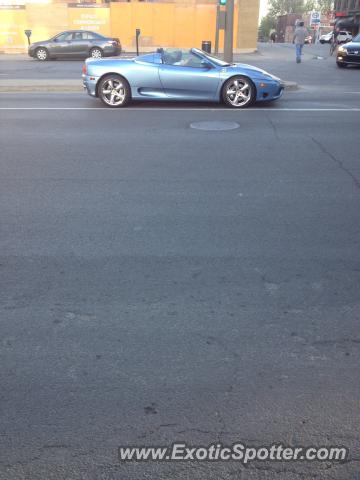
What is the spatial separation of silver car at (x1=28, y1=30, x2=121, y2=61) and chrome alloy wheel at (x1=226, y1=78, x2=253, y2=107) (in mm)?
16741

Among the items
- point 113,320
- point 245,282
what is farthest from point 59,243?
point 245,282

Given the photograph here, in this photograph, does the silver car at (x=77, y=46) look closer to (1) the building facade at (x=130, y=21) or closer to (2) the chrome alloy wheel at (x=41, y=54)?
(2) the chrome alloy wheel at (x=41, y=54)

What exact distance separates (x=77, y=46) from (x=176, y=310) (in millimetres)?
26365

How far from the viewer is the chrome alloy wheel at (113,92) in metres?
12.1

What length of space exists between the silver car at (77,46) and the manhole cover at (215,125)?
61.4 feet

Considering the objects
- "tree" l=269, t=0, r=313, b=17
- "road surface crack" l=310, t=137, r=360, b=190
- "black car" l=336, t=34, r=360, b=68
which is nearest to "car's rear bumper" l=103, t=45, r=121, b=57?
"black car" l=336, t=34, r=360, b=68

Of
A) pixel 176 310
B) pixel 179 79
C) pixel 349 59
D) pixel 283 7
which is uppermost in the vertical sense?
pixel 283 7

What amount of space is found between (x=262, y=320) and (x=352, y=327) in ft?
1.99

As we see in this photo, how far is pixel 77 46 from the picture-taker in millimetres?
27188

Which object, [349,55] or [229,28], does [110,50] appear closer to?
[229,28]

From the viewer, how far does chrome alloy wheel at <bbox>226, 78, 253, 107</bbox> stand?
11969 millimetres

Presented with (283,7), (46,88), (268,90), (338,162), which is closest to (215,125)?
(268,90)

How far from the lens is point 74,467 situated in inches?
95.4

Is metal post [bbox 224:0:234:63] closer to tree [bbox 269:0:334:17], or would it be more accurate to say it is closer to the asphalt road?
the asphalt road
